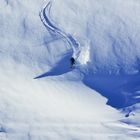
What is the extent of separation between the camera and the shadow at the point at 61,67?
34.0 feet

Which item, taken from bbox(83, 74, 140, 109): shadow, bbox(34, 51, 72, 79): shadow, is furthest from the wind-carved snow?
bbox(83, 74, 140, 109): shadow

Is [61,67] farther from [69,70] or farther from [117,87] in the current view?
[117,87]

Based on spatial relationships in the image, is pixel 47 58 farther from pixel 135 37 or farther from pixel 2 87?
pixel 135 37

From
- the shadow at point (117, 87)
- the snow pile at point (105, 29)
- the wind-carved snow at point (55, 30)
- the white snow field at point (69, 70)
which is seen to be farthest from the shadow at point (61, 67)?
the shadow at point (117, 87)

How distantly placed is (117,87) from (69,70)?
36.1 inches

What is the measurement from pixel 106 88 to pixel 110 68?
1.35ft

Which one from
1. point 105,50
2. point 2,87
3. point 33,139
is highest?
point 105,50

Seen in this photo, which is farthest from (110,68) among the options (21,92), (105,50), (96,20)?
(21,92)

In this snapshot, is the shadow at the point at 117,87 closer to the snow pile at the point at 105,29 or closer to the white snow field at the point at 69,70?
the white snow field at the point at 69,70

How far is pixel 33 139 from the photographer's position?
31.6 ft

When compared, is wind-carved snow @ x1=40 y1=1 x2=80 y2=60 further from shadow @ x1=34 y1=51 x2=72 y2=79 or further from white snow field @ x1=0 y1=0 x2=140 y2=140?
shadow @ x1=34 y1=51 x2=72 y2=79

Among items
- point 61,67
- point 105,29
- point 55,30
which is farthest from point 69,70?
point 105,29

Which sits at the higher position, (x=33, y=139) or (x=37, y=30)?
(x=37, y=30)

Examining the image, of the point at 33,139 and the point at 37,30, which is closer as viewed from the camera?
the point at 33,139
